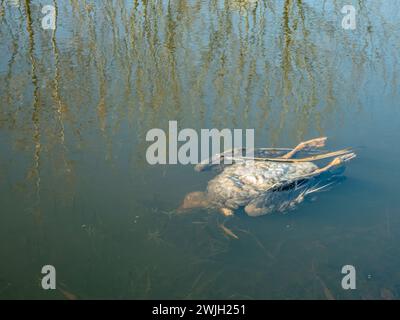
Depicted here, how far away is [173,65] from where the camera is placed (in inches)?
270

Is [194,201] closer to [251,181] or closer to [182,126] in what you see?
[251,181]

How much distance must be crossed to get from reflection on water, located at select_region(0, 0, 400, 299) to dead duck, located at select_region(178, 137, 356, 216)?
0.44 feet

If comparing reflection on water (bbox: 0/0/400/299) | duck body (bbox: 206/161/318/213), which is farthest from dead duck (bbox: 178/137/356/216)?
reflection on water (bbox: 0/0/400/299)

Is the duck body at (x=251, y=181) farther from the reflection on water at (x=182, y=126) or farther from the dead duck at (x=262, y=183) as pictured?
the reflection on water at (x=182, y=126)

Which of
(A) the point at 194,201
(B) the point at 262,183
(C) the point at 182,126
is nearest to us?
(A) the point at 194,201

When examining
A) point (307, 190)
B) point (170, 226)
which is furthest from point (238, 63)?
point (170, 226)

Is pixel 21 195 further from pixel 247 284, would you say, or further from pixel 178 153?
pixel 247 284

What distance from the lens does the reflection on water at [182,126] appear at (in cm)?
364

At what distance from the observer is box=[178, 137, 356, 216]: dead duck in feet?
14.1

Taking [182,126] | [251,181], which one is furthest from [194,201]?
[182,126]

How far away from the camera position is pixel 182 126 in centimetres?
551

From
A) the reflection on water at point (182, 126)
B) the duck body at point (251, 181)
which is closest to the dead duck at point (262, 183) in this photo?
the duck body at point (251, 181)

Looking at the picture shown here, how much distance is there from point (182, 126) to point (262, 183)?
1477 millimetres

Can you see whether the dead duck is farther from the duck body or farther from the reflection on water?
the reflection on water
